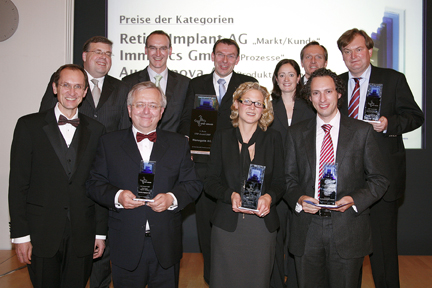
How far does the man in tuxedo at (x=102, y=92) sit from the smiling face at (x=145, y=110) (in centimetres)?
93

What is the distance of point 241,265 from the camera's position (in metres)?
2.66

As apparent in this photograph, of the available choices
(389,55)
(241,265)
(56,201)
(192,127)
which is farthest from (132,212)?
(389,55)

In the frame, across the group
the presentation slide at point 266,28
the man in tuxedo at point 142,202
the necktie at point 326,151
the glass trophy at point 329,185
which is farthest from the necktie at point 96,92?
the glass trophy at point 329,185

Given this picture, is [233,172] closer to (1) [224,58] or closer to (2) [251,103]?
(2) [251,103]

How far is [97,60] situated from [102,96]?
378mm

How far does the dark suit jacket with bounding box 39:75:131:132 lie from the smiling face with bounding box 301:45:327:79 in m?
1.96

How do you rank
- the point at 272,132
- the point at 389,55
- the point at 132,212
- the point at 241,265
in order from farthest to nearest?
1. the point at 389,55
2. the point at 272,132
3. the point at 241,265
4. the point at 132,212

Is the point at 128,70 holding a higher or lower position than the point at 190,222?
higher

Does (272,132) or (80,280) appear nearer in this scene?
(80,280)

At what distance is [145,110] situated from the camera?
2.55 m

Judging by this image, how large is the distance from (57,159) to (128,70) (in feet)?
9.47

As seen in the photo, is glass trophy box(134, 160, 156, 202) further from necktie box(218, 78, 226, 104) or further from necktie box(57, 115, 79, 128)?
necktie box(218, 78, 226, 104)

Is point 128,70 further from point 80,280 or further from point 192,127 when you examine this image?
point 80,280

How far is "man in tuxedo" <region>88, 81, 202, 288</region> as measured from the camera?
245 cm
